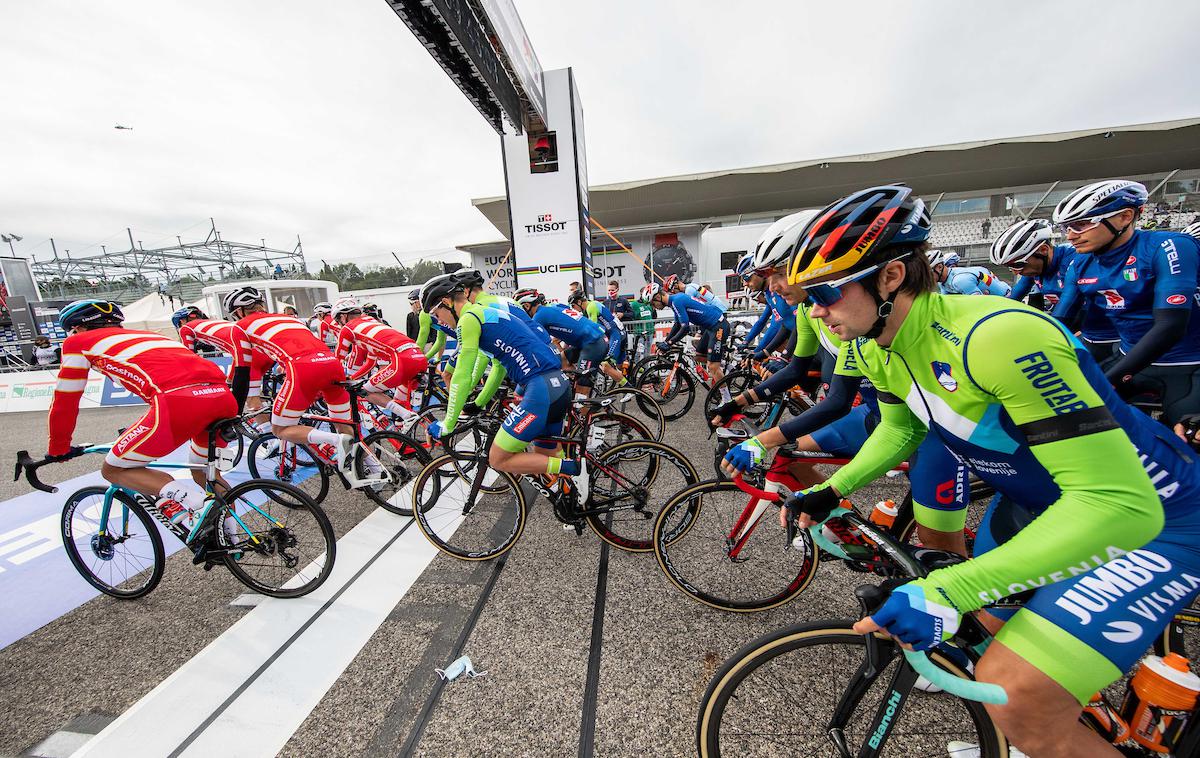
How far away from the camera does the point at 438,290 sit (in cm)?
372

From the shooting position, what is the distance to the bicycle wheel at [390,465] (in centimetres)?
409

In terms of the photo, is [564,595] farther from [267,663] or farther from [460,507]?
[267,663]

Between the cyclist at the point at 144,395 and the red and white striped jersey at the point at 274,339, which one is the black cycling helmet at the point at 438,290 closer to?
the red and white striped jersey at the point at 274,339

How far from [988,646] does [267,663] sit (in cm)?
324

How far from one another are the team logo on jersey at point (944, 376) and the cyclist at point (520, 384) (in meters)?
2.26

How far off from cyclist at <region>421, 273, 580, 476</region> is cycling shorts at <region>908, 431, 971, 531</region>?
1990 mm

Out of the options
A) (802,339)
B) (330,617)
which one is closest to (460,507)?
(330,617)

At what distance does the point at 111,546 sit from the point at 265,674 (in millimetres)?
1857

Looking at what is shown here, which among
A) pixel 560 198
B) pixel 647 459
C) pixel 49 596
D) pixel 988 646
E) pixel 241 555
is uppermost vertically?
pixel 560 198

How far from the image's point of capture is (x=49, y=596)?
321cm

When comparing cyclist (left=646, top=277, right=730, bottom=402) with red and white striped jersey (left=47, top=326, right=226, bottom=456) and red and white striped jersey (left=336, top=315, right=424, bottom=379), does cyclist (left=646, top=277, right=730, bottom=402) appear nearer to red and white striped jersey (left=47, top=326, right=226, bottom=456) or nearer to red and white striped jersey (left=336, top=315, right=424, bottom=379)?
red and white striped jersey (left=336, top=315, right=424, bottom=379)

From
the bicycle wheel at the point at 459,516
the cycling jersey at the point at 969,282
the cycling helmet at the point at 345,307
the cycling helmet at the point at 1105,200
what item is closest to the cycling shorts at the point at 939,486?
the cycling helmet at the point at 1105,200

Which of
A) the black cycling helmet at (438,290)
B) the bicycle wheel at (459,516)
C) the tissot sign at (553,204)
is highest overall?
the tissot sign at (553,204)

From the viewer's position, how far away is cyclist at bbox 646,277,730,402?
6.62 meters
